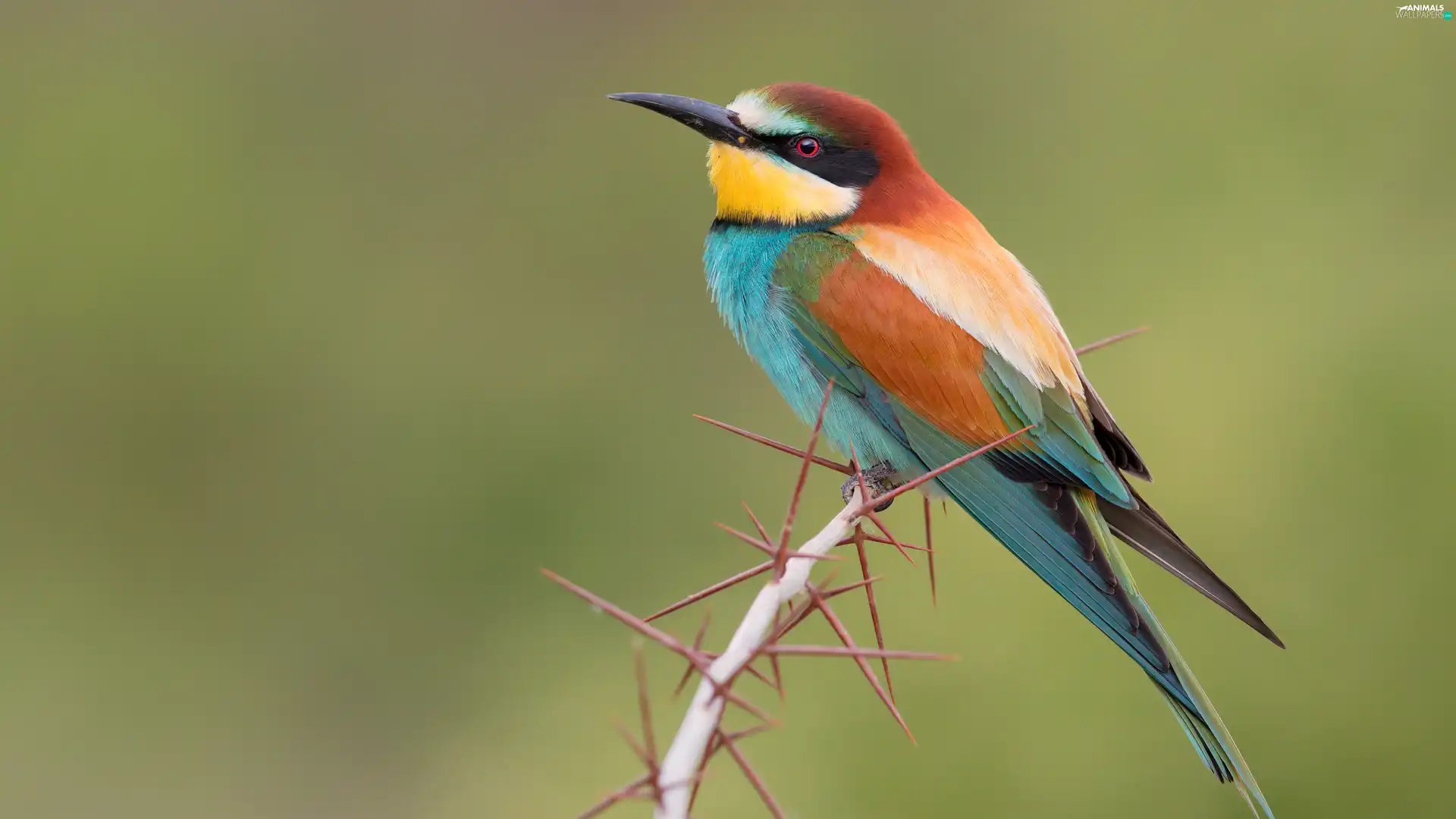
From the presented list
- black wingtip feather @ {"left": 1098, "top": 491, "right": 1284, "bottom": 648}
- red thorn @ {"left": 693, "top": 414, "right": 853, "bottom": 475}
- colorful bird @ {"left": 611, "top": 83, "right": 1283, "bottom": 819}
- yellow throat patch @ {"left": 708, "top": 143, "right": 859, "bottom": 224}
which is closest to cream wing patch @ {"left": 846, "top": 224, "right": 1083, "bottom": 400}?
colorful bird @ {"left": 611, "top": 83, "right": 1283, "bottom": 819}

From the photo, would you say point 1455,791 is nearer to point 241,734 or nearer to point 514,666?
point 514,666

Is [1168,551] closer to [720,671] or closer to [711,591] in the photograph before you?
[711,591]

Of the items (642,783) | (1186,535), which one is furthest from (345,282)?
(642,783)

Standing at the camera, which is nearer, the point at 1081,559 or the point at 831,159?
the point at 1081,559

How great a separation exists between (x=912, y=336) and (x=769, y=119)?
1.63 ft

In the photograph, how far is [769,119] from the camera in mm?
2604

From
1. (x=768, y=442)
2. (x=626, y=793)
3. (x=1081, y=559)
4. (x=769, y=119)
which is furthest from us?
A: (x=769, y=119)

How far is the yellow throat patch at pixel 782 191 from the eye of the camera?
8.63ft

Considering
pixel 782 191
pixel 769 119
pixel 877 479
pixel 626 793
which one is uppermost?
pixel 769 119

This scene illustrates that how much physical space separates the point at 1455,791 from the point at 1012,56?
2981mm

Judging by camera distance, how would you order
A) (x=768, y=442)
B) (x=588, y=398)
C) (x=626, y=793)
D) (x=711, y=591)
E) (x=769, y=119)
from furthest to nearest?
(x=588, y=398) < (x=769, y=119) < (x=768, y=442) < (x=711, y=591) < (x=626, y=793)

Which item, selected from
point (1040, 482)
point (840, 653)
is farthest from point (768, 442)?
point (1040, 482)

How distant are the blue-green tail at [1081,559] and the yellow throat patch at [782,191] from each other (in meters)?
0.43

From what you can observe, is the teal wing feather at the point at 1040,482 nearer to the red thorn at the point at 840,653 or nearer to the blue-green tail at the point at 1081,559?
the blue-green tail at the point at 1081,559
